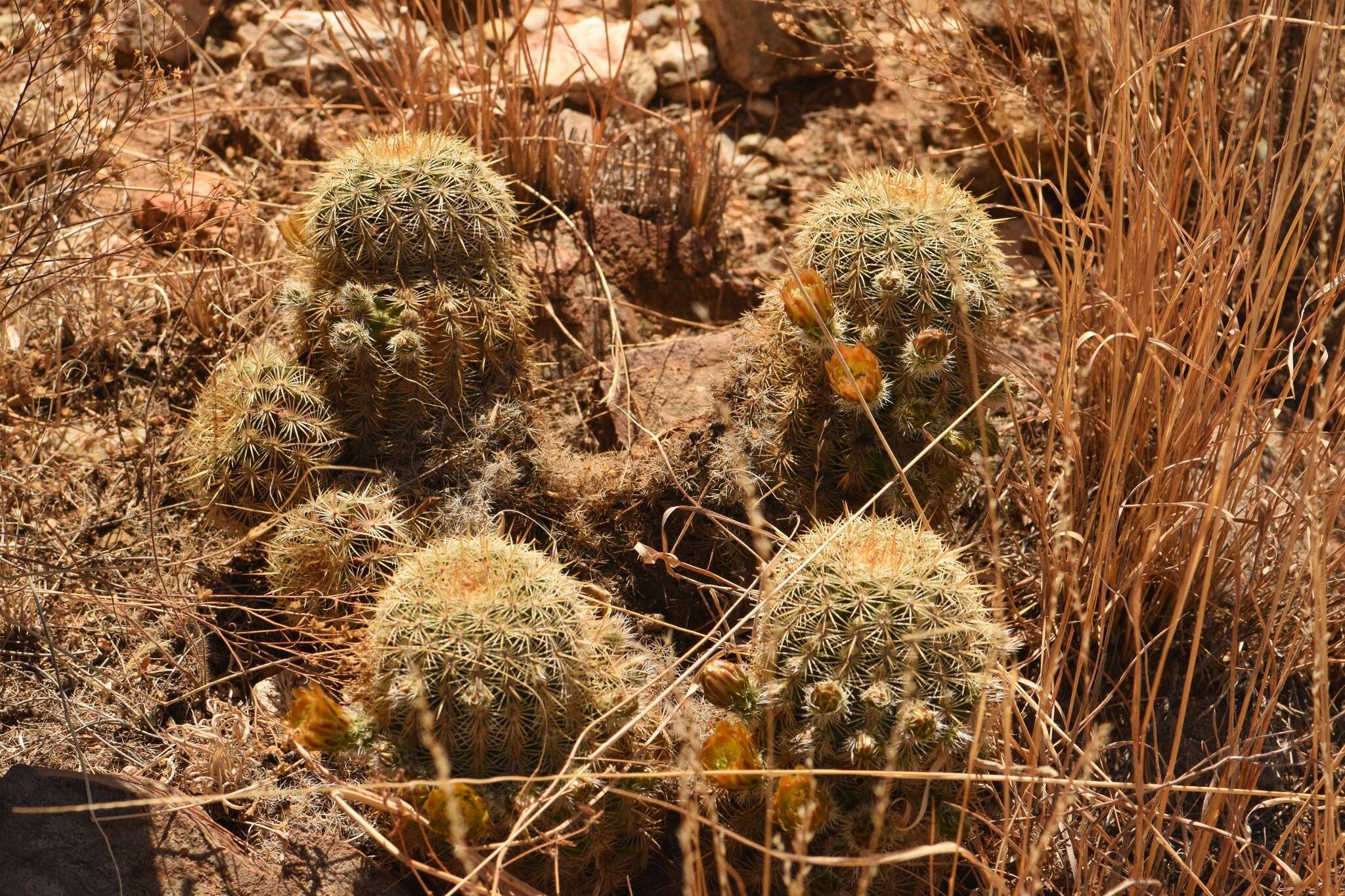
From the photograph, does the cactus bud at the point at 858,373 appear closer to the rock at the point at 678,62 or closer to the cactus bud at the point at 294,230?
the cactus bud at the point at 294,230

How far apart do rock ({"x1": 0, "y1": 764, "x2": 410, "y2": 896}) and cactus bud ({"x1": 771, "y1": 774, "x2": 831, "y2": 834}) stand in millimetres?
851

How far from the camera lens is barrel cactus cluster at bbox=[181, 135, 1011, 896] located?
2.19m

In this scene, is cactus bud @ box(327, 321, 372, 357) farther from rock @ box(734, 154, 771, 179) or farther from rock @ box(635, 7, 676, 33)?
rock @ box(635, 7, 676, 33)

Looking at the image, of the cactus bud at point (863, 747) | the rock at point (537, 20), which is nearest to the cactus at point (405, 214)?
the cactus bud at point (863, 747)

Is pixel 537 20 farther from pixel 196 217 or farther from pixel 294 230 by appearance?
pixel 294 230

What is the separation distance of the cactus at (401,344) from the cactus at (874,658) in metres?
1.10

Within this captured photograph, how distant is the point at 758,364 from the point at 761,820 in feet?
3.93

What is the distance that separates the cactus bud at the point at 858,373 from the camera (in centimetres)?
260

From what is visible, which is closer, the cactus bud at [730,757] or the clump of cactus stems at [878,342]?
the cactus bud at [730,757]

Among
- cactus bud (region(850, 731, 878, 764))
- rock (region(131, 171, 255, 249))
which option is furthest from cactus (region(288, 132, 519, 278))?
cactus bud (region(850, 731, 878, 764))

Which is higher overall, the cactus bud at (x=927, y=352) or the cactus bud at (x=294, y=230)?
the cactus bud at (x=294, y=230)

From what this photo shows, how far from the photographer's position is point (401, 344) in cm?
279

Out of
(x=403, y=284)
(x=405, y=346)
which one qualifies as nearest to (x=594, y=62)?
(x=403, y=284)

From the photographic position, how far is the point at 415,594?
2.23 m
